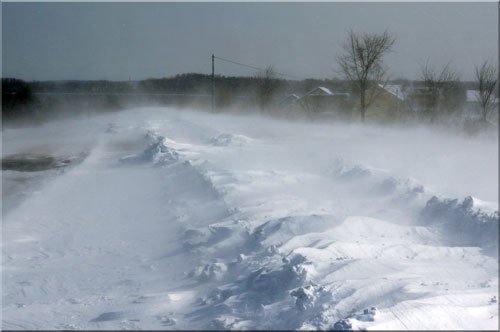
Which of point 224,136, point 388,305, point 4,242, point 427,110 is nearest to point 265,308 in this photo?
point 388,305

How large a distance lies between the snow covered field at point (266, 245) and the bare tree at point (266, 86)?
108ft

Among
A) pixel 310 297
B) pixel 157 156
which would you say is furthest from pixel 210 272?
pixel 157 156

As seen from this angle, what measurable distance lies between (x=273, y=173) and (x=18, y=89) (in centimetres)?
1844

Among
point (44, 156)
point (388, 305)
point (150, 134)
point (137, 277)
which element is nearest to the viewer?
point (388, 305)

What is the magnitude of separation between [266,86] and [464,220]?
41.2 metres

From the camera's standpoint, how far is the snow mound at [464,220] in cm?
674

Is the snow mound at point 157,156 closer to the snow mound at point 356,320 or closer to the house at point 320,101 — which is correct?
the snow mound at point 356,320

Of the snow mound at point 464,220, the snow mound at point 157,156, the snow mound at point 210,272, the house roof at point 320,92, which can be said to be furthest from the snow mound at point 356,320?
the house roof at point 320,92

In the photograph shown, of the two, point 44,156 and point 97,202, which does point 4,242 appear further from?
point 44,156

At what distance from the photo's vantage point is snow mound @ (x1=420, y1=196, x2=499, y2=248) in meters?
6.74

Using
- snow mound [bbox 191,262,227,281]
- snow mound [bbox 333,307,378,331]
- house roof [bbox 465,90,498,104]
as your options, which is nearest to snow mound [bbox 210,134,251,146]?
house roof [bbox 465,90,498,104]

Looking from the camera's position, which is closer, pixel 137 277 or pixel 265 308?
pixel 265 308

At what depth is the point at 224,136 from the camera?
71.7 ft

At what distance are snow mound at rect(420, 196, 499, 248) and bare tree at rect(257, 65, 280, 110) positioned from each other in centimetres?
3925
